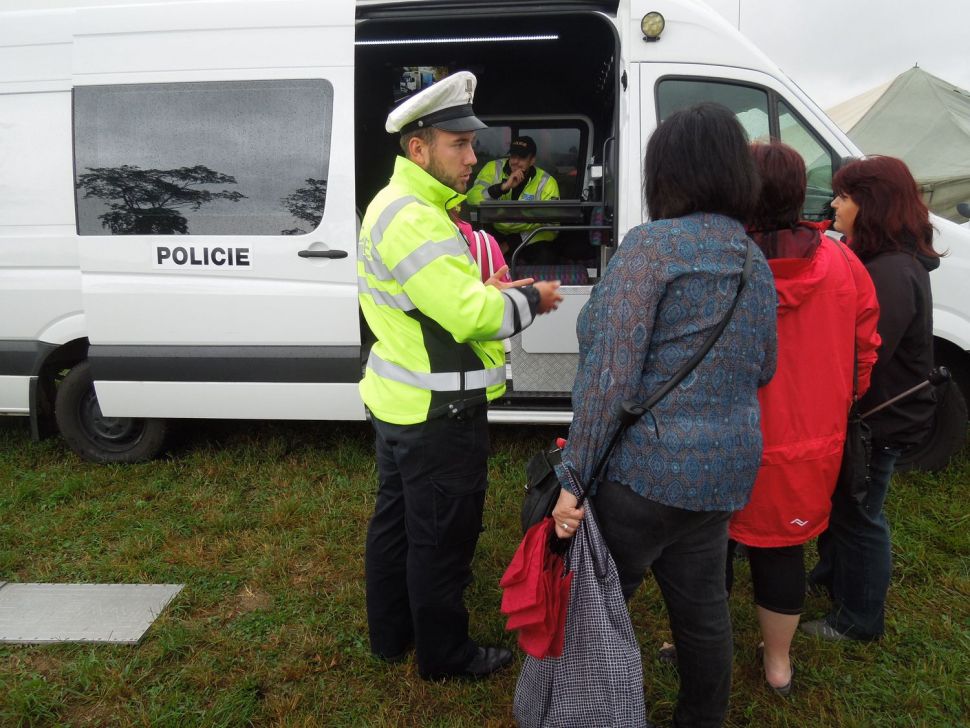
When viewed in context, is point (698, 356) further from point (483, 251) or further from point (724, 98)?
point (724, 98)

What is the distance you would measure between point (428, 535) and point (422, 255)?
2.73ft

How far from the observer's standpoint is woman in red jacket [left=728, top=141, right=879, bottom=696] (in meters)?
1.80

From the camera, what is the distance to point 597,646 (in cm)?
166

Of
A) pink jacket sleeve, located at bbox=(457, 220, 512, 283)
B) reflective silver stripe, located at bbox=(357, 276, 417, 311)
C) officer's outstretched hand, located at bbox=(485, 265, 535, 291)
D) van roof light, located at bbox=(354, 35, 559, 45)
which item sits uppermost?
van roof light, located at bbox=(354, 35, 559, 45)

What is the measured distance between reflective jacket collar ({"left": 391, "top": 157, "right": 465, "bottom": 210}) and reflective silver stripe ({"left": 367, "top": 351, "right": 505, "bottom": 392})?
0.48 meters

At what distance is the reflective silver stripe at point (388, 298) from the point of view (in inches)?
74.9

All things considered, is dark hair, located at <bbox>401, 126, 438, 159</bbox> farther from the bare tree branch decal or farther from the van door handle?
the bare tree branch decal

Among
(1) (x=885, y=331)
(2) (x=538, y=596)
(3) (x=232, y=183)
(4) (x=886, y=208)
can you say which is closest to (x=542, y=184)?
(3) (x=232, y=183)

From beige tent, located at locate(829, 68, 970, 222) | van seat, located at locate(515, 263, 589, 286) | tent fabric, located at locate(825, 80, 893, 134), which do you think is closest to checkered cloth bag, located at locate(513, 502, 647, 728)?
van seat, located at locate(515, 263, 589, 286)

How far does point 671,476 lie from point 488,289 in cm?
66

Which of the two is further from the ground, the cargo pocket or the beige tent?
the beige tent

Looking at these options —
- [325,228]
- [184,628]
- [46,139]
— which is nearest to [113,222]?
[46,139]

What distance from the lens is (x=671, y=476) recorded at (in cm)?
153

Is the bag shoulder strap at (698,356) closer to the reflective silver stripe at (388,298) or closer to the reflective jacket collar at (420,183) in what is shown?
A: the reflective silver stripe at (388,298)
